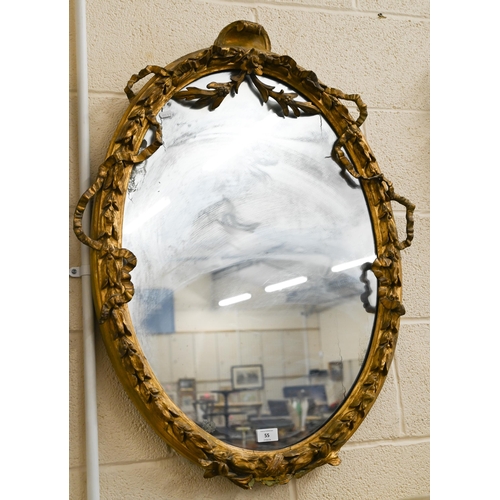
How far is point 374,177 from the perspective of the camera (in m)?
1.18

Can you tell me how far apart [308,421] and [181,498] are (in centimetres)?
23

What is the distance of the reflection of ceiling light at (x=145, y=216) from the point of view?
1.03 m

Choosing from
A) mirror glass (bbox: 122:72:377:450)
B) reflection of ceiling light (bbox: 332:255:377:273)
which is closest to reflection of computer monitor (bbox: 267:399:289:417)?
mirror glass (bbox: 122:72:377:450)

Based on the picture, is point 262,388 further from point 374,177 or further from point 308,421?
point 374,177

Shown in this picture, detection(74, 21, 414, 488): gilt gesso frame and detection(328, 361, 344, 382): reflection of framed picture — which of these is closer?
detection(74, 21, 414, 488): gilt gesso frame

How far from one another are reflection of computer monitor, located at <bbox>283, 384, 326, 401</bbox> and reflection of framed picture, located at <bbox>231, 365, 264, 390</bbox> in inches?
1.8

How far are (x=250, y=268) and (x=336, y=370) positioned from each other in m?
0.22

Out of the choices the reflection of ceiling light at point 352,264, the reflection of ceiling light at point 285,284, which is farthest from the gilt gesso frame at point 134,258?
the reflection of ceiling light at point 285,284

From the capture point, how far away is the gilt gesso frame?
98cm

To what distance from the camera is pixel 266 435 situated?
1043 millimetres

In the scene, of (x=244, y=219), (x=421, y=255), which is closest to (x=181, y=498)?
(x=244, y=219)

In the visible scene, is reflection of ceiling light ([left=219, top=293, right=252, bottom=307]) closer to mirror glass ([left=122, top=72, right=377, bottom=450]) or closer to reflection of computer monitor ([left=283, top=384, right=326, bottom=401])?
mirror glass ([left=122, top=72, right=377, bottom=450])

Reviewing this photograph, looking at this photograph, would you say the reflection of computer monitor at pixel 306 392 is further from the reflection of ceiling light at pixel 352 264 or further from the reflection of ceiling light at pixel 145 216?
the reflection of ceiling light at pixel 145 216

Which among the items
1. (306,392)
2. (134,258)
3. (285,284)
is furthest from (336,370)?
(134,258)
